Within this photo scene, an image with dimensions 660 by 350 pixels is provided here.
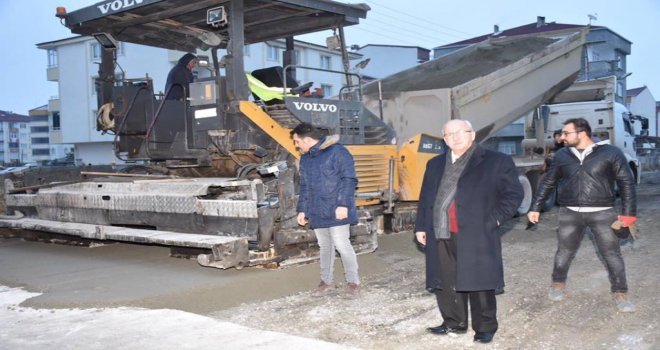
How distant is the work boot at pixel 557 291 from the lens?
199 inches

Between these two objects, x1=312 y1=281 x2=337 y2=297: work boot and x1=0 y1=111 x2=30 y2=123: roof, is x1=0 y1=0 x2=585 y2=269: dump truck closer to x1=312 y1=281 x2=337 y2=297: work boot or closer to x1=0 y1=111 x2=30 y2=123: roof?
x1=312 y1=281 x2=337 y2=297: work boot

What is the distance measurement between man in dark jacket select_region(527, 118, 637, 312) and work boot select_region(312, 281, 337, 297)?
69.0 inches

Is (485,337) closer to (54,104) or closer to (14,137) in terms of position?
(54,104)

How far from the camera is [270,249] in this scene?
19.6 ft

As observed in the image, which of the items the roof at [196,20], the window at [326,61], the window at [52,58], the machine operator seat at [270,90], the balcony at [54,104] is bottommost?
the machine operator seat at [270,90]

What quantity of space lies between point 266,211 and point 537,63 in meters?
5.83

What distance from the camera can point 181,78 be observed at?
23.8ft

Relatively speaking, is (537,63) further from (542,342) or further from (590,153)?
(542,342)

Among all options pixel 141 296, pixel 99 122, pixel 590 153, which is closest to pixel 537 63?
pixel 590 153

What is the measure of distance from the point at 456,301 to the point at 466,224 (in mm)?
595

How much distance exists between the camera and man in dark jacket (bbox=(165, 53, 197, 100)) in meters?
7.19

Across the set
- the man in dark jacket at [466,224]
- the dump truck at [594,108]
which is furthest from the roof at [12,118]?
the man in dark jacket at [466,224]

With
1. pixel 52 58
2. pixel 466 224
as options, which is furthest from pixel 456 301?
pixel 52 58

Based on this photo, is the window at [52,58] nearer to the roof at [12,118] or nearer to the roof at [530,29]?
the roof at [530,29]
